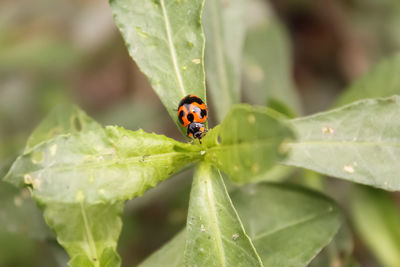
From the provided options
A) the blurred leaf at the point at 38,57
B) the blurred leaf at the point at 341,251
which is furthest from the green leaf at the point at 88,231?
the blurred leaf at the point at 38,57

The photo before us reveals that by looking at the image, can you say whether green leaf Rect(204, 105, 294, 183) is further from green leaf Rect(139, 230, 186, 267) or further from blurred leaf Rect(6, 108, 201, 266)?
green leaf Rect(139, 230, 186, 267)

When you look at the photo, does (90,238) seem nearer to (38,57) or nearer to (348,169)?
(348,169)

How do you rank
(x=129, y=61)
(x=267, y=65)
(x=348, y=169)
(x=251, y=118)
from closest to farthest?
(x=251, y=118) → (x=348, y=169) → (x=267, y=65) → (x=129, y=61)

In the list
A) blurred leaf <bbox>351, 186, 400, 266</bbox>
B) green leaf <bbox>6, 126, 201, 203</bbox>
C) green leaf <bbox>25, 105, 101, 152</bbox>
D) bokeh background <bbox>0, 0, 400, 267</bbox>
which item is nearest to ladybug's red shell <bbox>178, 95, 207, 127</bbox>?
green leaf <bbox>6, 126, 201, 203</bbox>

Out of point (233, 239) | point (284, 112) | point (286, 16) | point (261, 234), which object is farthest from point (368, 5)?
point (233, 239)

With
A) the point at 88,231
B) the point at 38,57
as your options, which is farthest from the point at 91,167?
the point at 38,57

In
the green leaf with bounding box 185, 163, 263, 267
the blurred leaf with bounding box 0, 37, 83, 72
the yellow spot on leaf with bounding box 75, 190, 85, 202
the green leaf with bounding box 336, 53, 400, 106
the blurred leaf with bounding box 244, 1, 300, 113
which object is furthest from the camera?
the blurred leaf with bounding box 0, 37, 83, 72

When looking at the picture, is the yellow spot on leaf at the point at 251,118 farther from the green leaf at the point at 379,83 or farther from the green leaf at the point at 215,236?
the green leaf at the point at 379,83
